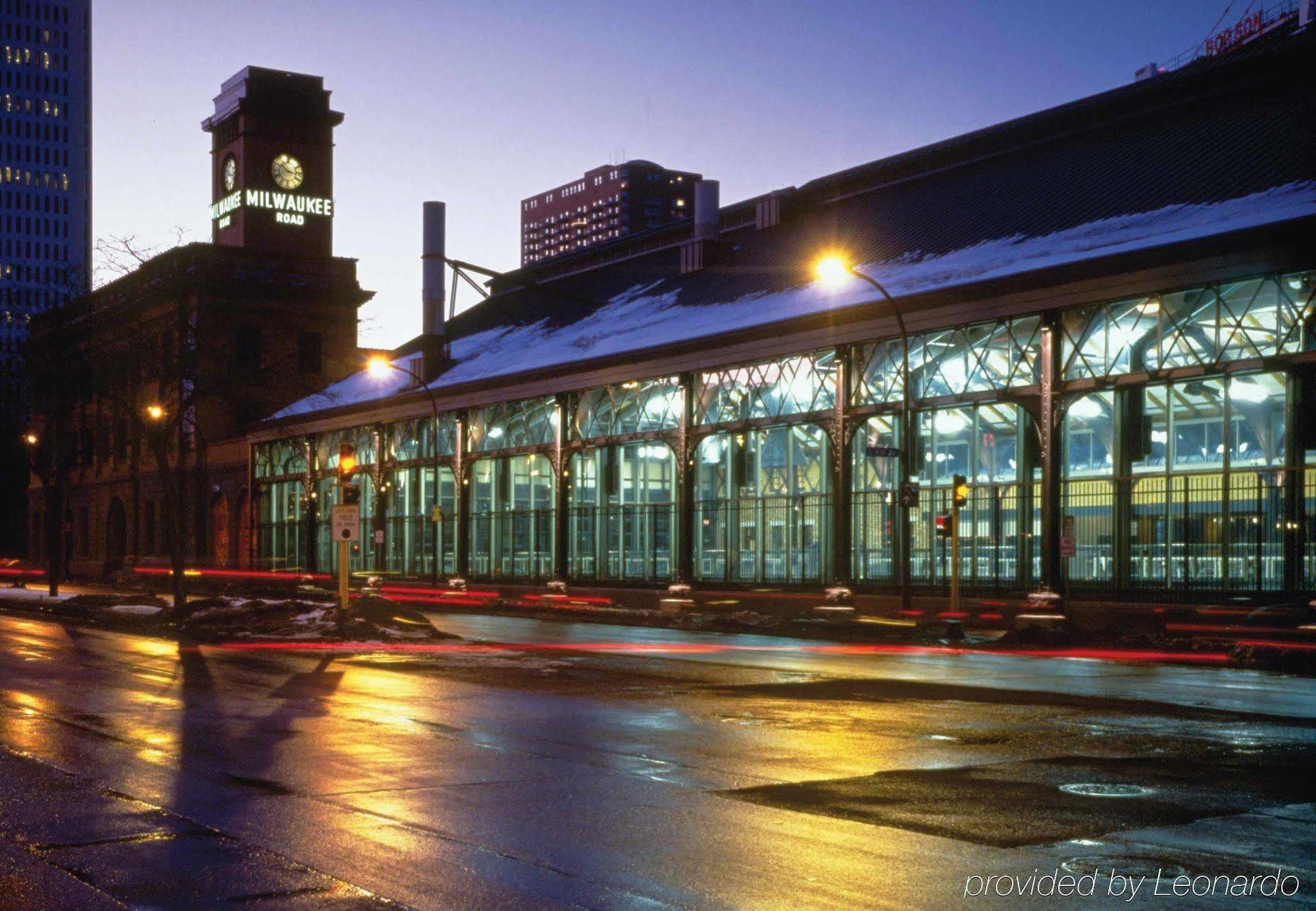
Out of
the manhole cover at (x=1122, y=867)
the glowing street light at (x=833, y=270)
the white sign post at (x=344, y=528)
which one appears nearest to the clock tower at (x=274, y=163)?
the glowing street light at (x=833, y=270)

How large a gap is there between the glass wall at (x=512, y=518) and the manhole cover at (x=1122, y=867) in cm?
4402

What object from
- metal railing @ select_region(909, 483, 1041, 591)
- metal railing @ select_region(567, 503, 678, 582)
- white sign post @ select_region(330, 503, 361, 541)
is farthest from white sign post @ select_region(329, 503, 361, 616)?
metal railing @ select_region(567, 503, 678, 582)

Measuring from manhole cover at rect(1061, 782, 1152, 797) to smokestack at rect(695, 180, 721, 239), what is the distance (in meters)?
44.2

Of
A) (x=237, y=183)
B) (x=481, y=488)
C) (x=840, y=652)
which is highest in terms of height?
(x=237, y=183)

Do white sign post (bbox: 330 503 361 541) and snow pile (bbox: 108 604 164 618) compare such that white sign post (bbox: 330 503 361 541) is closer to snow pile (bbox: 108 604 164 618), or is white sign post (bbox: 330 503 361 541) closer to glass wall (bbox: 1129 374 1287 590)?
snow pile (bbox: 108 604 164 618)

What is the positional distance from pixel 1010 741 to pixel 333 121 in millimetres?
84462

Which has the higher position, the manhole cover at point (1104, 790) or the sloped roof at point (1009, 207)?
the sloped roof at point (1009, 207)

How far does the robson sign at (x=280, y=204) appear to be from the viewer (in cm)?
8888

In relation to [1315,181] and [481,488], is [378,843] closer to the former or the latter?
[1315,181]

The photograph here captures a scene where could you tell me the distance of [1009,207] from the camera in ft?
139

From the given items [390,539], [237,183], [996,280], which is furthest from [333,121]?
[996,280]

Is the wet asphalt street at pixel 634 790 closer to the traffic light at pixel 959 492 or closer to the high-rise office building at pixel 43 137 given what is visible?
the traffic light at pixel 959 492

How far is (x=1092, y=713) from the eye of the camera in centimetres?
1709

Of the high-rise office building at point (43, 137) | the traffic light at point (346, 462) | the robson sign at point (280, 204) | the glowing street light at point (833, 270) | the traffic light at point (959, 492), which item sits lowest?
the traffic light at point (959, 492)
